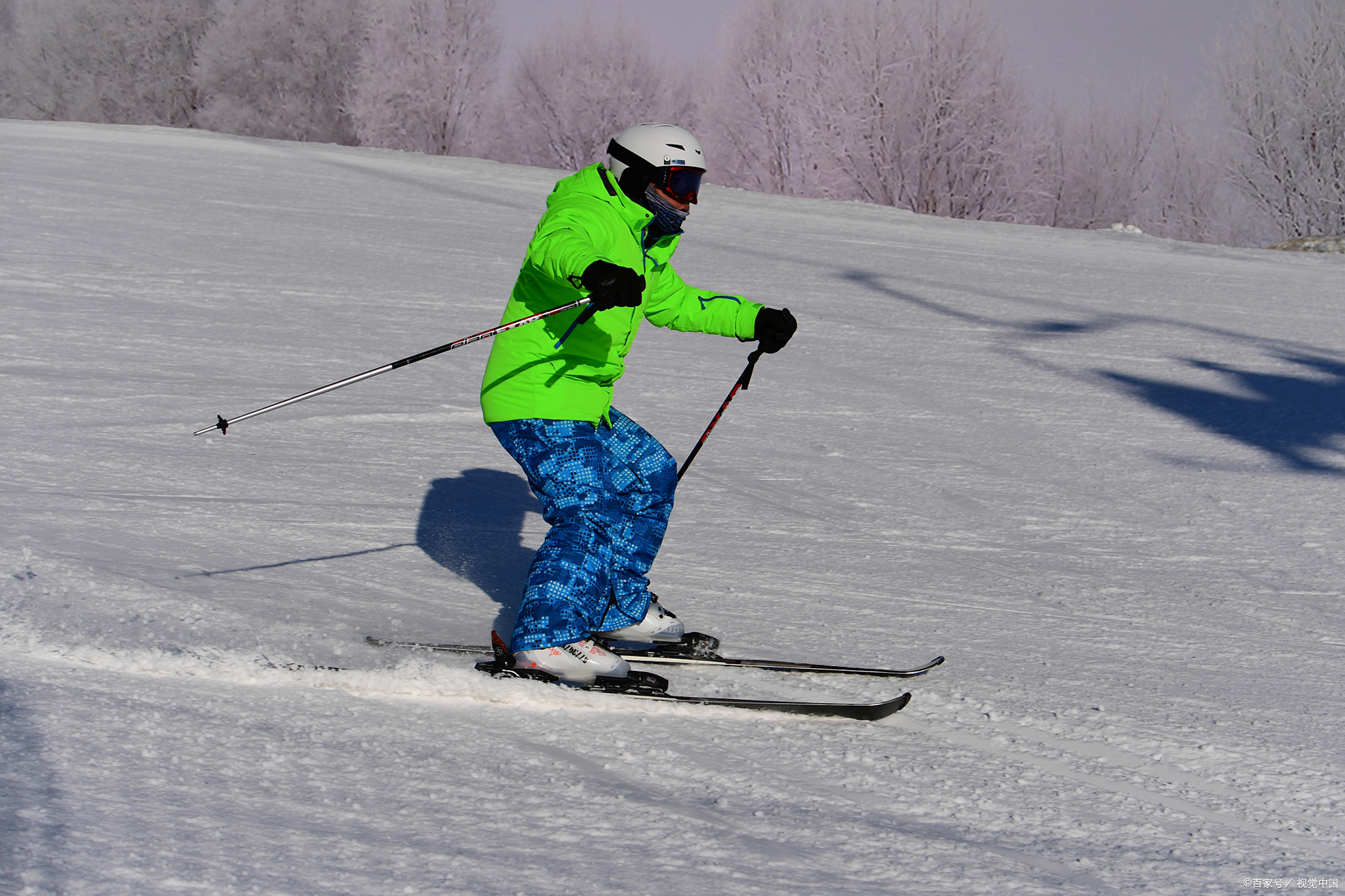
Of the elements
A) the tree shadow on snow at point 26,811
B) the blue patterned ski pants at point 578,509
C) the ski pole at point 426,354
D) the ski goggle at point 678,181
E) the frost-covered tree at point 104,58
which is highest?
the frost-covered tree at point 104,58

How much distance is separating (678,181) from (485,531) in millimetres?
1697

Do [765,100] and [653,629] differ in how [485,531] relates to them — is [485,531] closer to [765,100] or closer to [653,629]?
[653,629]

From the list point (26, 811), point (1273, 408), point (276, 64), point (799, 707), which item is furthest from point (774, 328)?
point (276, 64)

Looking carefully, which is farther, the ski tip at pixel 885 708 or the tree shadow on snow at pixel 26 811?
the ski tip at pixel 885 708

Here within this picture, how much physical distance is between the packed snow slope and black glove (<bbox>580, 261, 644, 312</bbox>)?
3.07ft

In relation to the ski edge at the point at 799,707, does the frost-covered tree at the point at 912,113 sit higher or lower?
higher

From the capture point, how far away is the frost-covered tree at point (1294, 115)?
29.2 metres

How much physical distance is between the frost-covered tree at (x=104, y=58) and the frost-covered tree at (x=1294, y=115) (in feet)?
121

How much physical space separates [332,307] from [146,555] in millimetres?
4588

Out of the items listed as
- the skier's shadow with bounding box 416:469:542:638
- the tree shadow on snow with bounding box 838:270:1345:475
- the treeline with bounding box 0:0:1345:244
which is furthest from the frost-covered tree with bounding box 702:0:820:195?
the skier's shadow with bounding box 416:469:542:638

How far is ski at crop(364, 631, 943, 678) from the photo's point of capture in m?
2.81

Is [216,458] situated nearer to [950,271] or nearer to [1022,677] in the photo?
[1022,677]

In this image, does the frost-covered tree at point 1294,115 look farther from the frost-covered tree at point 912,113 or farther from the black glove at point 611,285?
the black glove at point 611,285

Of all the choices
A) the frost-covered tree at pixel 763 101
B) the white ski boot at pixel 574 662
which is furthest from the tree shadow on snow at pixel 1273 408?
the frost-covered tree at pixel 763 101
